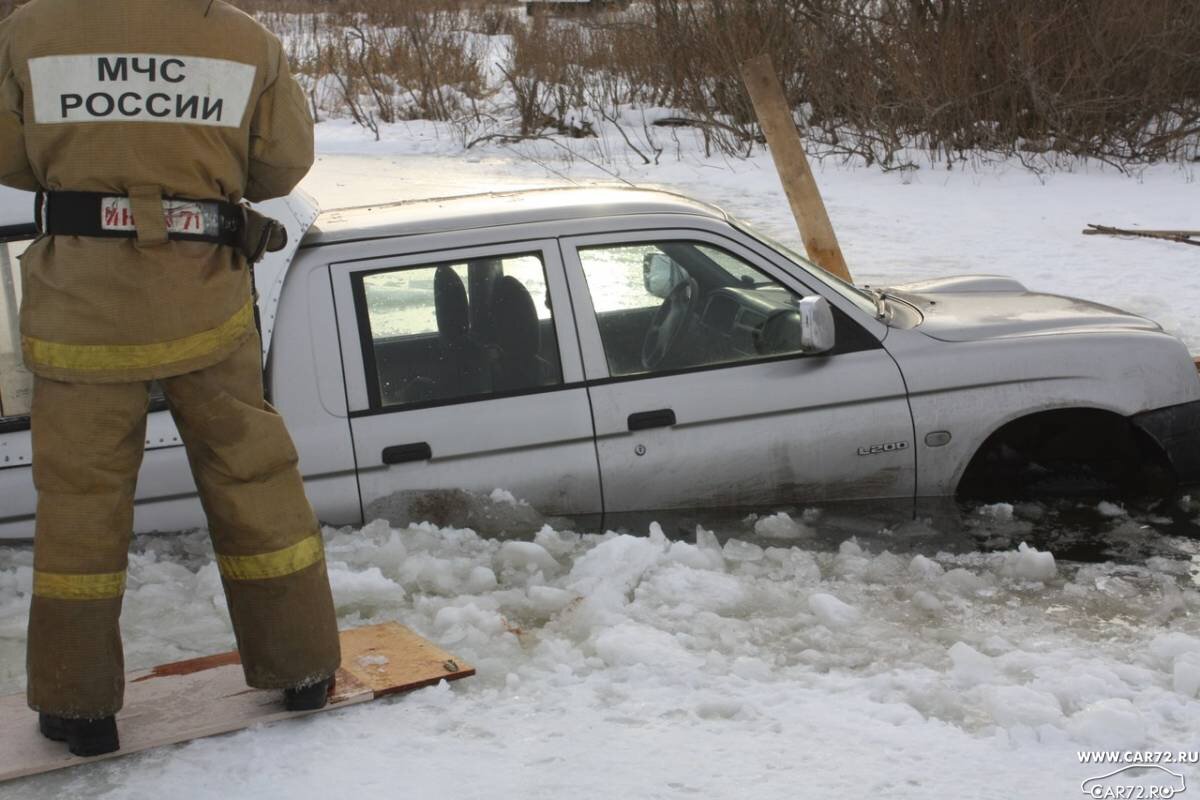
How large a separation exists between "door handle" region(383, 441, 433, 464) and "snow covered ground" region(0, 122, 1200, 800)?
0.83 feet

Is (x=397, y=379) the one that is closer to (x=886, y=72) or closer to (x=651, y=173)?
(x=651, y=173)

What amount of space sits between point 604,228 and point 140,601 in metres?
2.02

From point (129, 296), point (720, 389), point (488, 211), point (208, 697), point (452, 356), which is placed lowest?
point (208, 697)

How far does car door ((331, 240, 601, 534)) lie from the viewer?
4566mm

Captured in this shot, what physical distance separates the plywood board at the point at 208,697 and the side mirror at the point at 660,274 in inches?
63.6

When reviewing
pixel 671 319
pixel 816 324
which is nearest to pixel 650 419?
pixel 671 319

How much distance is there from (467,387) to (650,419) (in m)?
0.65

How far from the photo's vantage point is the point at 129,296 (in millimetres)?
3078

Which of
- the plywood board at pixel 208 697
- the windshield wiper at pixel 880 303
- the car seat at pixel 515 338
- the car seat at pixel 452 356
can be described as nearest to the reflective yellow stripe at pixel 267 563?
the plywood board at pixel 208 697

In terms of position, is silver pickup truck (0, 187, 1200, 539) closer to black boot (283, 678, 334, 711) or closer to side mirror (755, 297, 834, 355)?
side mirror (755, 297, 834, 355)

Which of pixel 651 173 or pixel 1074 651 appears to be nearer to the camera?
pixel 1074 651

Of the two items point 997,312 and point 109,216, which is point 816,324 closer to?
point 997,312

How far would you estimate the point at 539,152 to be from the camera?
661 inches

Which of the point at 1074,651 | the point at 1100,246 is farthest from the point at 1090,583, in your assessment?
the point at 1100,246
